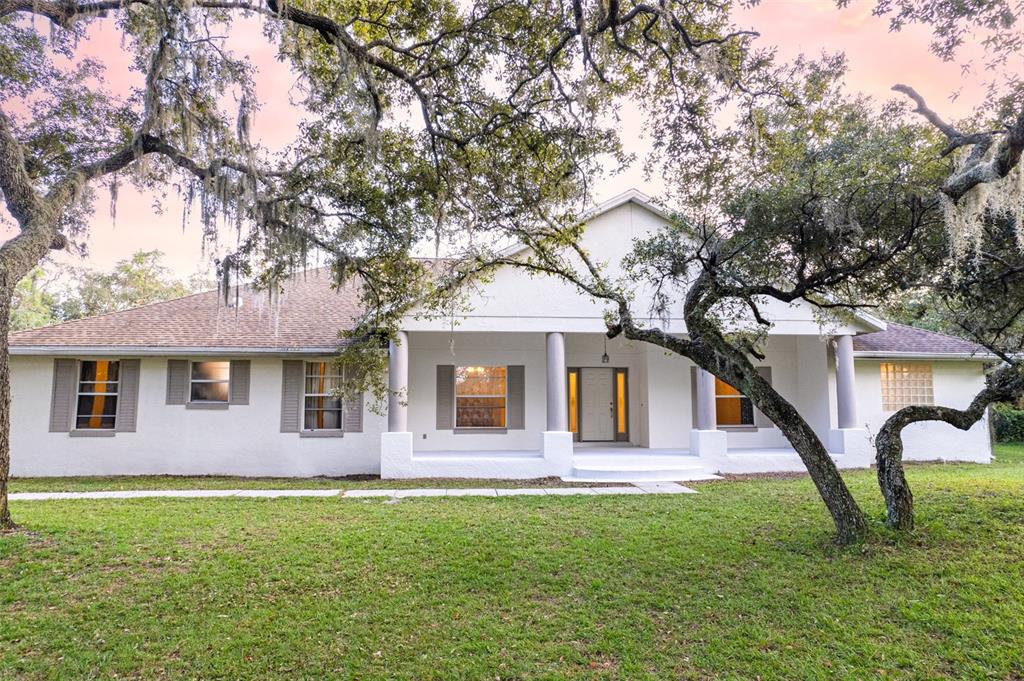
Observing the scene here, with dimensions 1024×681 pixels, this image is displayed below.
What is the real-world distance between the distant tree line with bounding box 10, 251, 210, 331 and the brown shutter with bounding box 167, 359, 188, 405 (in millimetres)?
15363

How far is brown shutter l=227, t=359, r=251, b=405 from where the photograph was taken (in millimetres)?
11078

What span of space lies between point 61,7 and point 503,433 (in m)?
9.90

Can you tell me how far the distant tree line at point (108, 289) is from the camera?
24.0 meters

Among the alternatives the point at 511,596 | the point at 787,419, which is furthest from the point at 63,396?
the point at 787,419

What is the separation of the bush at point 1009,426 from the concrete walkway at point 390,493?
48.0 ft

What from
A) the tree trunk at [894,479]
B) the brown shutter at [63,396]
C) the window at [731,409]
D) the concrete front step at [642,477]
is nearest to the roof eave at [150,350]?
the brown shutter at [63,396]

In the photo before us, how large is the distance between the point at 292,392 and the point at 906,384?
542 inches

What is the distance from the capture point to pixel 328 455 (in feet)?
36.5

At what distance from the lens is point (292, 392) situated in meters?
11.2

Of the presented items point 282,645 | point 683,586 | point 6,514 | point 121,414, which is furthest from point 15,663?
point 121,414

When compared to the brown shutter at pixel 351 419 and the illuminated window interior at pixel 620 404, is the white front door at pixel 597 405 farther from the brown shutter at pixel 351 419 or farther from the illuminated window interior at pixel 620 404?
the brown shutter at pixel 351 419

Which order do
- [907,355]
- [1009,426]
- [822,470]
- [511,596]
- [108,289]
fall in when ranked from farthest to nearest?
[108,289]
[1009,426]
[907,355]
[822,470]
[511,596]

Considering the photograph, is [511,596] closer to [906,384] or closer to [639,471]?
[639,471]

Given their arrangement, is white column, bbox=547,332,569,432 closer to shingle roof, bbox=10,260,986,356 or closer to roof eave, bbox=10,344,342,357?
shingle roof, bbox=10,260,986,356
